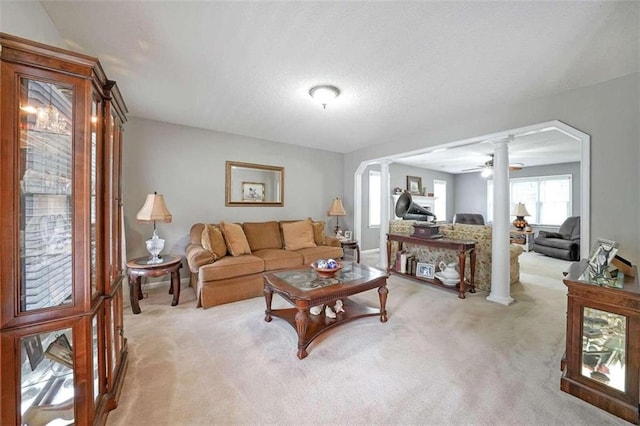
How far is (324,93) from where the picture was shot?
99.0 inches

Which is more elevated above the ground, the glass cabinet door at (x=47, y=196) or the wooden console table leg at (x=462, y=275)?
the glass cabinet door at (x=47, y=196)

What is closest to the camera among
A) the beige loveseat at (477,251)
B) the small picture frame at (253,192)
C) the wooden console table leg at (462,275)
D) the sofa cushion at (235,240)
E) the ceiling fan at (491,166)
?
the wooden console table leg at (462,275)

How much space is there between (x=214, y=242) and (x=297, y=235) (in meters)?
1.30

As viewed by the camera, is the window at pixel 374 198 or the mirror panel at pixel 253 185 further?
the window at pixel 374 198

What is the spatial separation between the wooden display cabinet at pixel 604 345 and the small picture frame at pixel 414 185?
220 inches

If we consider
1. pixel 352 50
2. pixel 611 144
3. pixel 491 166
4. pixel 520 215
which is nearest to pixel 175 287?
pixel 352 50

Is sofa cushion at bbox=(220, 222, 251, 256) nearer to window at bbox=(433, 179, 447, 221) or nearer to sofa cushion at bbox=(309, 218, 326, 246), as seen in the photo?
sofa cushion at bbox=(309, 218, 326, 246)

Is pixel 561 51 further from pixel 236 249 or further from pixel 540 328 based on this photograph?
pixel 236 249

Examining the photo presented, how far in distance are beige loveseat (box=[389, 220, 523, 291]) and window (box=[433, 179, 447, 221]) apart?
4.27 metres

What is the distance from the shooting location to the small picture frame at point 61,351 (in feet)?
3.66

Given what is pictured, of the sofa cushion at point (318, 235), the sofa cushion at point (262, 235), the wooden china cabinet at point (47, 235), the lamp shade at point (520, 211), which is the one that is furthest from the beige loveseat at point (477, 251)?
the wooden china cabinet at point (47, 235)

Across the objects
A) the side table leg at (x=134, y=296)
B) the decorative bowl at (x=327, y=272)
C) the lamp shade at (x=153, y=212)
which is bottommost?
the side table leg at (x=134, y=296)

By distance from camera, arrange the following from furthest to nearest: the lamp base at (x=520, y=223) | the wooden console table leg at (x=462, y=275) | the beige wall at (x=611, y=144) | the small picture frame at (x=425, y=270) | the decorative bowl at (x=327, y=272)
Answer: the lamp base at (x=520, y=223), the small picture frame at (x=425, y=270), the wooden console table leg at (x=462, y=275), the decorative bowl at (x=327, y=272), the beige wall at (x=611, y=144)

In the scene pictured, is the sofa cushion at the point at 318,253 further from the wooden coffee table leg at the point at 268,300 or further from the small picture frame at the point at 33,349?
the small picture frame at the point at 33,349
